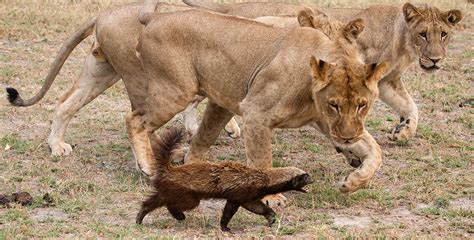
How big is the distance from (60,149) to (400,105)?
2.86 metres

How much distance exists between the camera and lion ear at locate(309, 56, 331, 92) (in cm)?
554

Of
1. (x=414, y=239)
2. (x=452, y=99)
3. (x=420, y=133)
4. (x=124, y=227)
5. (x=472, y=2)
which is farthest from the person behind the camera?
(x=472, y=2)

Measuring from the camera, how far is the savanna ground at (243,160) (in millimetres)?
5500

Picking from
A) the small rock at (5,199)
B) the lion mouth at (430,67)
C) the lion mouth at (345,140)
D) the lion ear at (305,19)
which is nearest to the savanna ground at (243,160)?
the small rock at (5,199)

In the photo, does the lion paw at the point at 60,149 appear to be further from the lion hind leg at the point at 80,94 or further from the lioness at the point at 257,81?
the lioness at the point at 257,81

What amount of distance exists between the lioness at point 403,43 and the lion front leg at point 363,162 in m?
1.79

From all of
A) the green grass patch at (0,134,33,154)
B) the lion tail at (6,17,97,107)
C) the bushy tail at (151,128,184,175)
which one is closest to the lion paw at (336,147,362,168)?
the bushy tail at (151,128,184,175)

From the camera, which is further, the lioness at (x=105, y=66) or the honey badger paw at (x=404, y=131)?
the honey badger paw at (x=404, y=131)

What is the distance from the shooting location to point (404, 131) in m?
7.91

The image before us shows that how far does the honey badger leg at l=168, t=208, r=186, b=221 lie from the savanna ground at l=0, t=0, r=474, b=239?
0.16 feet

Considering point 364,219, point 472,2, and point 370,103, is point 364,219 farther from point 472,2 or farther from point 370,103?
point 472,2

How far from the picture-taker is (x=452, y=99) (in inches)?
372

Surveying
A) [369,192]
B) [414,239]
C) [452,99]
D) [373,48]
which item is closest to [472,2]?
[452,99]

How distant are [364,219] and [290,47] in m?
1.18
